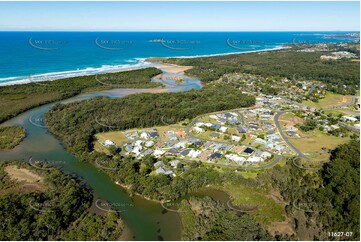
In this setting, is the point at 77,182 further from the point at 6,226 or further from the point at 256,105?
the point at 256,105

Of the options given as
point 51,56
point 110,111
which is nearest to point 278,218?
point 110,111

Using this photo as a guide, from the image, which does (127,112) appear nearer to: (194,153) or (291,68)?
(194,153)

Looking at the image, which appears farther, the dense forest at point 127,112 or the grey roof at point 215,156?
the dense forest at point 127,112

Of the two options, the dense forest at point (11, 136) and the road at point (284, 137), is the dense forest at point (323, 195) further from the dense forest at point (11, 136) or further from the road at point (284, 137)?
the dense forest at point (11, 136)

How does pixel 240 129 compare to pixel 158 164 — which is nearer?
pixel 158 164

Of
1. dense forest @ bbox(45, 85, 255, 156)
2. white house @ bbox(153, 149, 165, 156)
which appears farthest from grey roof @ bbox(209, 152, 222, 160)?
dense forest @ bbox(45, 85, 255, 156)

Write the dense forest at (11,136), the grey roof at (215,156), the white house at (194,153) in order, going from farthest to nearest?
the dense forest at (11,136) → the white house at (194,153) → the grey roof at (215,156)

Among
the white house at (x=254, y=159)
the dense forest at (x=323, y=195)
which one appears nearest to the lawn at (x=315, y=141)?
the dense forest at (x=323, y=195)

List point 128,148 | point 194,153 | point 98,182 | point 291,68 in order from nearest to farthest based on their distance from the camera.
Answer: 1. point 98,182
2. point 194,153
3. point 128,148
4. point 291,68

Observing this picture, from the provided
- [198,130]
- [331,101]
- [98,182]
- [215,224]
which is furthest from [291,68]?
[215,224]
